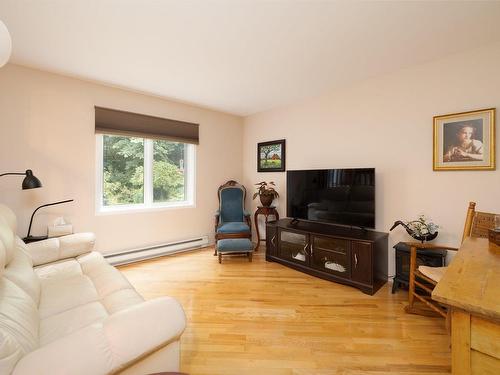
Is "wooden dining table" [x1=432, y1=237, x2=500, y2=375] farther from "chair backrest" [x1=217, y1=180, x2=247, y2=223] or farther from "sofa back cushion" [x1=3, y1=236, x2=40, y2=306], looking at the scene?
"chair backrest" [x1=217, y1=180, x2=247, y2=223]

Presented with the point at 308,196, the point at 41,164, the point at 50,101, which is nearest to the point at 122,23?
the point at 50,101

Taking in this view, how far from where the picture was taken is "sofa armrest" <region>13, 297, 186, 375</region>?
0.75m

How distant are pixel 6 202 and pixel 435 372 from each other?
3.92 m

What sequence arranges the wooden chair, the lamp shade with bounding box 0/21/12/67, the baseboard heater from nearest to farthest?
the lamp shade with bounding box 0/21/12/67
the wooden chair
the baseboard heater

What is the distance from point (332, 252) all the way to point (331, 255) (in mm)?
39

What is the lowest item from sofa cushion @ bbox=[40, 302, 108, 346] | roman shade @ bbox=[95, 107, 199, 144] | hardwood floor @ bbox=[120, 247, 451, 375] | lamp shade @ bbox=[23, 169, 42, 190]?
hardwood floor @ bbox=[120, 247, 451, 375]

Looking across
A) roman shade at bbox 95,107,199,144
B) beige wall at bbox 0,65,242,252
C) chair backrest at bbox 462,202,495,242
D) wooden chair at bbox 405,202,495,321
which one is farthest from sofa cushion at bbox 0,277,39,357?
chair backrest at bbox 462,202,495,242

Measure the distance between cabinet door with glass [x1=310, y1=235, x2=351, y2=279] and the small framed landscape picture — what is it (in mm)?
1408

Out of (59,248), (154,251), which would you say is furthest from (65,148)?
(154,251)

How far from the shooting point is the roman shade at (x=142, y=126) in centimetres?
294

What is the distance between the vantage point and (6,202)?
2414mm

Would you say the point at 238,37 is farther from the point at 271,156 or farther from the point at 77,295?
the point at 77,295

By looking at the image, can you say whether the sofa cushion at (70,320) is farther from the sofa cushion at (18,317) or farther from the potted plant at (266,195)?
the potted plant at (266,195)

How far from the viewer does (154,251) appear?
337 centimetres
